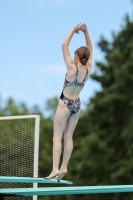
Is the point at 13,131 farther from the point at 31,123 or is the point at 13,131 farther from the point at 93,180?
the point at 93,180

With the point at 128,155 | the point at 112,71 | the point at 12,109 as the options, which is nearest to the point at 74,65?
the point at 128,155

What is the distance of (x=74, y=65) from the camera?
28.3 feet

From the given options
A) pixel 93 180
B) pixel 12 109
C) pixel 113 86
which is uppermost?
pixel 12 109

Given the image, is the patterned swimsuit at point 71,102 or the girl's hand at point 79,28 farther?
the girl's hand at point 79,28

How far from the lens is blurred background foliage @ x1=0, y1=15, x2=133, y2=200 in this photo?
111 ft

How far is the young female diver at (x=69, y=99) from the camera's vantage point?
28.2ft

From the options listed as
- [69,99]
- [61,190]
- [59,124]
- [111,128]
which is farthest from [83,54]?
[111,128]

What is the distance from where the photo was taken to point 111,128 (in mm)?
36156

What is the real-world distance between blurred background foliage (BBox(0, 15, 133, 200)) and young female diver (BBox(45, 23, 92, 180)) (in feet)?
76.7

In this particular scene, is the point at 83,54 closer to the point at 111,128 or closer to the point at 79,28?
the point at 79,28

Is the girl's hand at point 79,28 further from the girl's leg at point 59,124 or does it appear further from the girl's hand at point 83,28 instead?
the girl's leg at point 59,124

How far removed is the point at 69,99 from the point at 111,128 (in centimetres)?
2769

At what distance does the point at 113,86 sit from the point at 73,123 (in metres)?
26.6

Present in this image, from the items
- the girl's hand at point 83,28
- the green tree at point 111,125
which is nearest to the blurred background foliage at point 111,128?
the green tree at point 111,125
